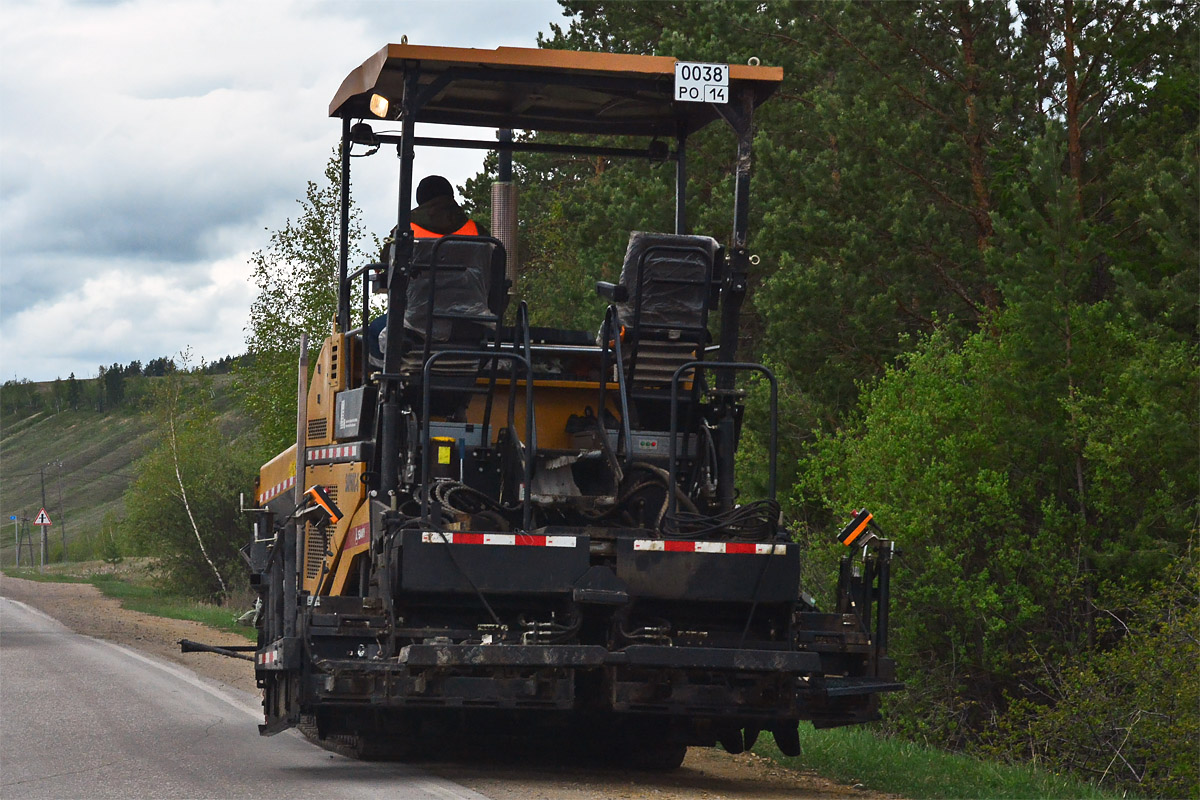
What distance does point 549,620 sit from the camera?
8.88 meters

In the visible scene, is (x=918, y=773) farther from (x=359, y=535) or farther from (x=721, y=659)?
(x=359, y=535)

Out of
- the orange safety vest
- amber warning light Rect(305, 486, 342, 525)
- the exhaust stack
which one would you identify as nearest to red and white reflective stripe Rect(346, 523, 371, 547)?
amber warning light Rect(305, 486, 342, 525)

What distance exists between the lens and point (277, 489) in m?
12.4

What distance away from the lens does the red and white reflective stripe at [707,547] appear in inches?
344

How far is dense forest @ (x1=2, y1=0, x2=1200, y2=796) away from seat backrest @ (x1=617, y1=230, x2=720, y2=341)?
7.69 metres

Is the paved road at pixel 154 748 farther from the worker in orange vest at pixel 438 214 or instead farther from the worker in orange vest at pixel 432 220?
the worker in orange vest at pixel 438 214

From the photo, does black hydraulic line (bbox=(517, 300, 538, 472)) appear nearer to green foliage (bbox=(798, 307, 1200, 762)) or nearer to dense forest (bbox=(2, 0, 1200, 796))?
dense forest (bbox=(2, 0, 1200, 796))

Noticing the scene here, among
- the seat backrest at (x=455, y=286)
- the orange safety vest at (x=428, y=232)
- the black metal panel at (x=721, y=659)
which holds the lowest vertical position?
the black metal panel at (x=721, y=659)

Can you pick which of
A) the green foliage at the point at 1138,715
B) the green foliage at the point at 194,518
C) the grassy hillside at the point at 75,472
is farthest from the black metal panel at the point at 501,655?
the grassy hillside at the point at 75,472

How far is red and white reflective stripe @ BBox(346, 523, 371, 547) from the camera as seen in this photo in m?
9.42

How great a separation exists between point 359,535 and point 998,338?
1390 cm

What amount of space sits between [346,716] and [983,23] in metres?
17.1

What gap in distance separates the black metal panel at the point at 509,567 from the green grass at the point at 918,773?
2719mm

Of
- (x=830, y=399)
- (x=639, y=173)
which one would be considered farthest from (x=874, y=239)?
(x=639, y=173)
